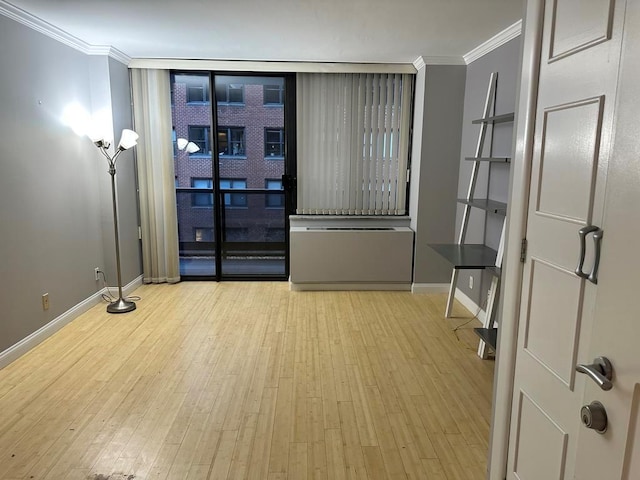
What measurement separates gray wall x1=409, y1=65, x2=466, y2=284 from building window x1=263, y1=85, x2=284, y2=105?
4.93 feet

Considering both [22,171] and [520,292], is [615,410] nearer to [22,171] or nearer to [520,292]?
[520,292]

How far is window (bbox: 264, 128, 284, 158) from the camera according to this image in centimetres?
506

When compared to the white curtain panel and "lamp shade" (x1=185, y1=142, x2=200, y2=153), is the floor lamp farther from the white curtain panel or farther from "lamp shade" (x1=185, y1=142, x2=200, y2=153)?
"lamp shade" (x1=185, y1=142, x2=200, y2=153)

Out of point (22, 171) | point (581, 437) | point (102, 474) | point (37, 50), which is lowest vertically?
point (102, 474)

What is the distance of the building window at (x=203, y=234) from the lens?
540 centimetres

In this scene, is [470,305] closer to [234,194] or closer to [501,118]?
[501,118]

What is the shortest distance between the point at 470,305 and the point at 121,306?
337cm

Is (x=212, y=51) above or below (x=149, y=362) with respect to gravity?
above

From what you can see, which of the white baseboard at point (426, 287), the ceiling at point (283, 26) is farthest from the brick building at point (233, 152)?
the white baseboard at point (426, 287)

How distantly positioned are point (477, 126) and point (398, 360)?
237 centimetres

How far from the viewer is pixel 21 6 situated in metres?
3.07

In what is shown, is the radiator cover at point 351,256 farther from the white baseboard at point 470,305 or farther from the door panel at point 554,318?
the door panel at point 554,318

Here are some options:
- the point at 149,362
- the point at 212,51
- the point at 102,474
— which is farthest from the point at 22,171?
the point at 102,474

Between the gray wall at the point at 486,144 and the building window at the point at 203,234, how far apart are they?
9.51ft
